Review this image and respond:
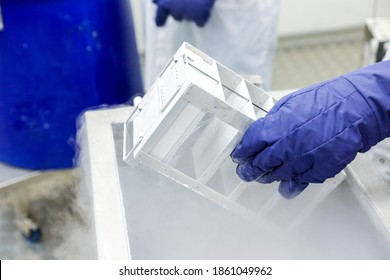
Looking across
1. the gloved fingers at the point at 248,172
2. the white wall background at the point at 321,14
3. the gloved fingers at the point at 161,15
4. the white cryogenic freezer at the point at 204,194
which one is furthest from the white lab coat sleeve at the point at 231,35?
the white wall background at the point at 321,14

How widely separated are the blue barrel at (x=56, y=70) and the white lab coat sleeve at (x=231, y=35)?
0.12 metres

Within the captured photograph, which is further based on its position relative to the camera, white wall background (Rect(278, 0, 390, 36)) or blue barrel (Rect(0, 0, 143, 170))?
white wall background (Rect(278, 0, 390, 36))

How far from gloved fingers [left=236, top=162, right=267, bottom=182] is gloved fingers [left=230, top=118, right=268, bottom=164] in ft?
0.04

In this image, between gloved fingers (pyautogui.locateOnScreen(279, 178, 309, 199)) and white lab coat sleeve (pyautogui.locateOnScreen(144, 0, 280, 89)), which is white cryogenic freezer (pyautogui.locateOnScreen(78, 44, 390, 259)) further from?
white lab coat sleeve (pyautogui.locateOnScreen(144, 0, 280, 89))

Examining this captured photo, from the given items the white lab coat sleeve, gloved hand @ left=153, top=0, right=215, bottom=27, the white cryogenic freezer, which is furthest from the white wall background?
the white cryogenic freezer

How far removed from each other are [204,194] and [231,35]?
0.72 m

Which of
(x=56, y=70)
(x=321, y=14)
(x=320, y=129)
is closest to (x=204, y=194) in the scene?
(x=320, y=129)

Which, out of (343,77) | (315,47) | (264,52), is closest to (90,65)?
(264,52)

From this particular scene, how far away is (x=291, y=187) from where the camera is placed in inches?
28.0

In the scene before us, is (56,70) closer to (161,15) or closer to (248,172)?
(161,15)

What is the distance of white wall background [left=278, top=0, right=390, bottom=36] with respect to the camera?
2.22 m

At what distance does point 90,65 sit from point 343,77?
0.68m
